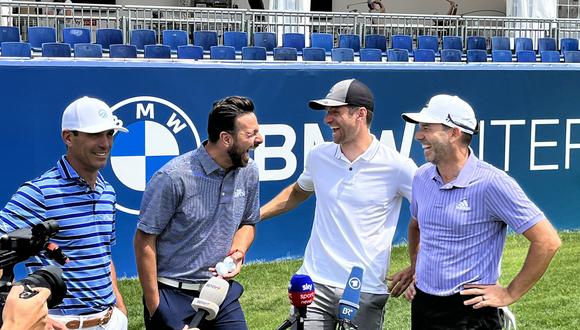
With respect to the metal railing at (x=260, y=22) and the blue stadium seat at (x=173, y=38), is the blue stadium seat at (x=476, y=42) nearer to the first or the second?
Result: the metal railing at (x=260, y=22)

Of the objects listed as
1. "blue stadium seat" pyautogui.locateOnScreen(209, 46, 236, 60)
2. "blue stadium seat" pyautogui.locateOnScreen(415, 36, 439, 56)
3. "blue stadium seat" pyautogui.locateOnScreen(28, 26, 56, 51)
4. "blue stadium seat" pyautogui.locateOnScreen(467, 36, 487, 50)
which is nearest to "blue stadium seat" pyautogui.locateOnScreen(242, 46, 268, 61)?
"blue stadium seat" pyautogui.locateOnScreen(209, 46, 236, 60)

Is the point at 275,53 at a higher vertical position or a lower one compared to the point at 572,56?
higher

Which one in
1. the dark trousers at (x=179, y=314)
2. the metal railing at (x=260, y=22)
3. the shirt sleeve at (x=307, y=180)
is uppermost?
the metal railing at (x=260, y=22)

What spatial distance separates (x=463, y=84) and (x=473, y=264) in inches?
262

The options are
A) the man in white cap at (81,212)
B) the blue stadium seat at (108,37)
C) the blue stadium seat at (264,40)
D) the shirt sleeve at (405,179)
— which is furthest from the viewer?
the blue stadium seat at (264,40)

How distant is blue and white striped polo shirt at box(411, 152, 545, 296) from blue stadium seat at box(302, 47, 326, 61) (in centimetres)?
1004

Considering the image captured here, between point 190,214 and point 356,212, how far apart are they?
36.9 inches

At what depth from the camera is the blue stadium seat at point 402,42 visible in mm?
16109

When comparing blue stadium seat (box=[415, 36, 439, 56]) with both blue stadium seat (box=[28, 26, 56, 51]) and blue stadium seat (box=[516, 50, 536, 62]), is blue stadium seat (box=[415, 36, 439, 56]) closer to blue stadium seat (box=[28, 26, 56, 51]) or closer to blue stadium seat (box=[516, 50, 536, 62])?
blue stadium seat (box=[516, 50, 536, 62])

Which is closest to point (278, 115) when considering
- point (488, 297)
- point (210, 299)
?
point (488, 297)

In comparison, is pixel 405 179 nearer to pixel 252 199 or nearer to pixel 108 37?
pixel 252 199

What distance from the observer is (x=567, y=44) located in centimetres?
1775

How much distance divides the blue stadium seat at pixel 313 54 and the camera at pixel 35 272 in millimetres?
11105

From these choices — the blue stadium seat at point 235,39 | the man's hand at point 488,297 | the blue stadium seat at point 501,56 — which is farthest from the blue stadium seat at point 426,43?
the man's hand at point 488,297
